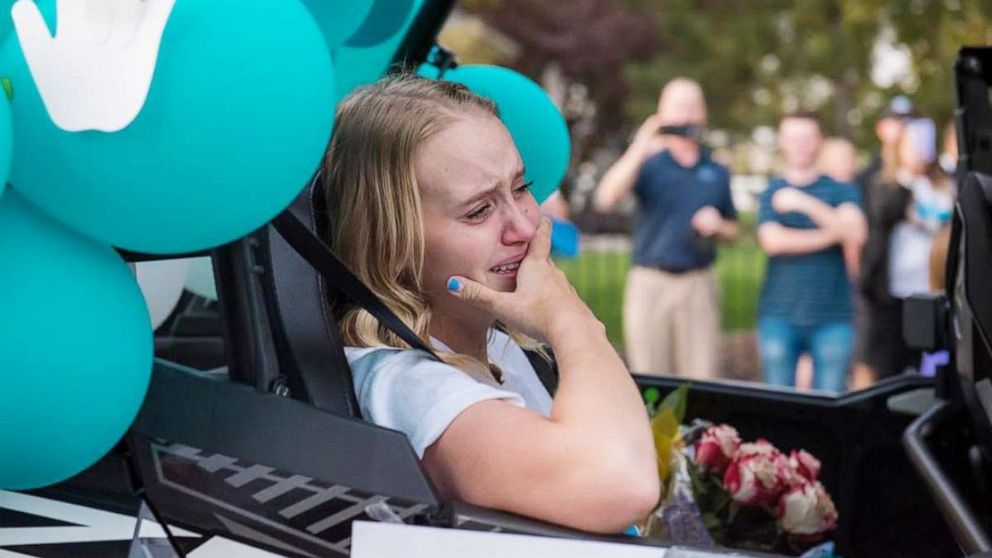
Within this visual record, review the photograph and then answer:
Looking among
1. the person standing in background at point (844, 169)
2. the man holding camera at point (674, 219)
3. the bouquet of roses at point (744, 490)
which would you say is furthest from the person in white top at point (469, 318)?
the person standing in background at point (844, 169)

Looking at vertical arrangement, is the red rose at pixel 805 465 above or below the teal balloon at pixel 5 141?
below

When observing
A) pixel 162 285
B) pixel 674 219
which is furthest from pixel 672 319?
pixel 162 285

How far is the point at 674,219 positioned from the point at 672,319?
0.41 m

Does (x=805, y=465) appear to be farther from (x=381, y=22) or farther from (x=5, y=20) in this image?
(x=5, y=20)

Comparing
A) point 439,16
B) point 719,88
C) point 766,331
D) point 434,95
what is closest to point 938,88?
point 766,331

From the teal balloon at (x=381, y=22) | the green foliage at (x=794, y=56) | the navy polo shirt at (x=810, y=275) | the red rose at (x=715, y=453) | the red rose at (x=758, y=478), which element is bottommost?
the red rose at (x=758, y=478)

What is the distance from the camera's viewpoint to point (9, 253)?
1.41 m

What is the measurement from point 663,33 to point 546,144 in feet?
40.7

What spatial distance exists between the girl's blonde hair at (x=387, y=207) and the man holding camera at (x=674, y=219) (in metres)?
3.89

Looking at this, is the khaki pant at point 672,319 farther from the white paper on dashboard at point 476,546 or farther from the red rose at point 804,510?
the white paper on dashboard at point 476,546

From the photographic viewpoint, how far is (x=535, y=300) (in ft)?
5.53

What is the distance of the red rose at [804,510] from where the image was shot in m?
2.35

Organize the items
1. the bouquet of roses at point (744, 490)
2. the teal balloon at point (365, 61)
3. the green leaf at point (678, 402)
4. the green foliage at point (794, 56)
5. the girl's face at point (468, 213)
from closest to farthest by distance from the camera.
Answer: the girl's face at point (468, 213)
the bouquet of roses at point (744, 490)
the green leaf at point (678, 402)
the teal balloon at point (365, 61)
the green foliage at point (794, 56)

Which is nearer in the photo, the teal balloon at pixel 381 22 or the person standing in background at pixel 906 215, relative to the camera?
the teal balloon at pixel 381 22
